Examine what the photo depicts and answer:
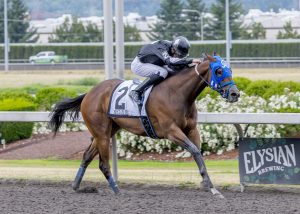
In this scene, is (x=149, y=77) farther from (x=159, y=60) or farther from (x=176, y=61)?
(x=176, y=61)

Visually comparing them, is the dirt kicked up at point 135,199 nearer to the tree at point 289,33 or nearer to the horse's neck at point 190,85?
the horse's neck at point 190,85

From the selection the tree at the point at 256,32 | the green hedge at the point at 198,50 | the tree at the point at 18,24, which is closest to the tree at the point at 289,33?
the green hedge at the point at 198,50

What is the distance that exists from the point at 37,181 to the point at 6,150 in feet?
14.9

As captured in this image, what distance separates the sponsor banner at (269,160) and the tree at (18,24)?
144 ft

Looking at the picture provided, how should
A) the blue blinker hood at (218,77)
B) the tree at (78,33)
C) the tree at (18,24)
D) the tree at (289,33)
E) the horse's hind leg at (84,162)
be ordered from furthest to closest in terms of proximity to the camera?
the tree at (18,24), the tree at (78,33), the tree at (289,33), the horse's hind leg at (84,162), the blue blinker hood at (218,77)

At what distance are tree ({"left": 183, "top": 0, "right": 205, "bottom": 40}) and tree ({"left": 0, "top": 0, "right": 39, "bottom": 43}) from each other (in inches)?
381

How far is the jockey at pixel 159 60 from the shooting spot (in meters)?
9.95

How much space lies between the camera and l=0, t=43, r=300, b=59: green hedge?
43.7m

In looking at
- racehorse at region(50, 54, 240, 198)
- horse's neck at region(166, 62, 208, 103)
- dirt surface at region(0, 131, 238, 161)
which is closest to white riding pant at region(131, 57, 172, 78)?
racehorse at region(50, 54, 240, 198)

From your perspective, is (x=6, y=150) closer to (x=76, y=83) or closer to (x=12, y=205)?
(x=12, y=205)

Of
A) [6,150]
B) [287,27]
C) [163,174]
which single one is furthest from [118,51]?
[287,27]

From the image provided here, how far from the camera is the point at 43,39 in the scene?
62781 mm

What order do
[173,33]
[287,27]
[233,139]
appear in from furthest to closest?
[173,33] < [287,27] < [233,139]

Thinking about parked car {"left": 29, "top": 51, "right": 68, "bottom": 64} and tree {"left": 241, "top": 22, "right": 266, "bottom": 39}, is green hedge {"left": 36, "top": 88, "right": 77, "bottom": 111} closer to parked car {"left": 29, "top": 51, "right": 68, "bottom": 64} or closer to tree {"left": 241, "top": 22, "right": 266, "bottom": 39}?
tree {"left": 241, "top": 22, "right": 266, "bottom": 39}
